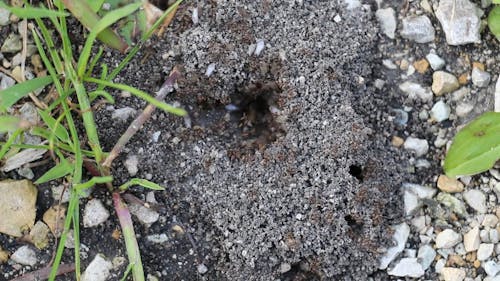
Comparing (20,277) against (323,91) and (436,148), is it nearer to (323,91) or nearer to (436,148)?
(323,91)

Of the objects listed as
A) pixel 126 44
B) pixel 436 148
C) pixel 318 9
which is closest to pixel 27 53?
pixel 126 44

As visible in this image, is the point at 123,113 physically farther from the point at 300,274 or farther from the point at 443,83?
the point at 443,83

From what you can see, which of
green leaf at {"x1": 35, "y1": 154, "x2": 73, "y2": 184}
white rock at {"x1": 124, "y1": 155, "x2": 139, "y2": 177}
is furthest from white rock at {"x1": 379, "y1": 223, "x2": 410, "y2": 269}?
green leaf at {"x1": 35, "y1": 154, "x2": 73, "y2": 184}

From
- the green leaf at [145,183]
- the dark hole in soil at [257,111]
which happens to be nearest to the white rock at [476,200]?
the dark hole in soil at [257,111]

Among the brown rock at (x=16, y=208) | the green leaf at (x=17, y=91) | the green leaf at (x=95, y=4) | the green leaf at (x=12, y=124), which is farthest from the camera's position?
the brown rock at (x=16, y=208)

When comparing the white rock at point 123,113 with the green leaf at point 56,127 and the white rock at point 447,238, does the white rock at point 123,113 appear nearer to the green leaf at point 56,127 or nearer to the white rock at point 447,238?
the green leaf at point 56,127

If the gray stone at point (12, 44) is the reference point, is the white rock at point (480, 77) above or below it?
below
